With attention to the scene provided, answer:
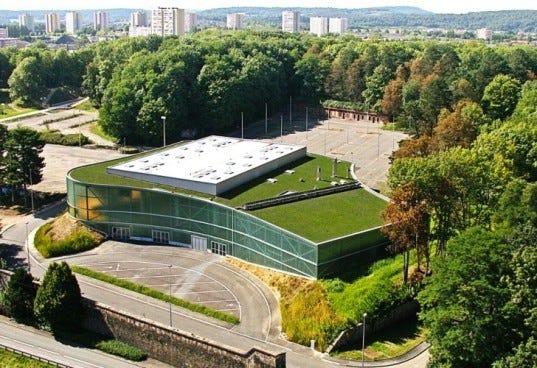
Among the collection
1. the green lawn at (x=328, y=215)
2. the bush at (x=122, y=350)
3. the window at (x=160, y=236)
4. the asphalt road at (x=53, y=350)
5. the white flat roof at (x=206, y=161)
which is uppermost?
the white flat roof at (x=206, y=161)

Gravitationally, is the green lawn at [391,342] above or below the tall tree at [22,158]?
below

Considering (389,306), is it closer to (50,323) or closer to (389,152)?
(50,323)

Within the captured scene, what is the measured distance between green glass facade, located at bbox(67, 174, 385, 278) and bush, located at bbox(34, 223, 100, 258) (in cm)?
149

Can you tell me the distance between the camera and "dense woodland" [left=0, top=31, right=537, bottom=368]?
31.6 metres

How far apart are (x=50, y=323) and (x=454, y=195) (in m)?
24.3

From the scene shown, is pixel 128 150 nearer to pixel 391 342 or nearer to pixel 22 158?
pixel 22 158

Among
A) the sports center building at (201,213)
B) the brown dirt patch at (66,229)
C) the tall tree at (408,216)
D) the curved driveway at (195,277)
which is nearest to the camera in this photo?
the tall tree at (408,216)

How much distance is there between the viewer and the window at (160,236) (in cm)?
5100

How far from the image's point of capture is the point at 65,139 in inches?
3280

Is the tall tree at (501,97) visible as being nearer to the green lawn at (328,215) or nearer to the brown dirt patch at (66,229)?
the green lawn at (328,215)

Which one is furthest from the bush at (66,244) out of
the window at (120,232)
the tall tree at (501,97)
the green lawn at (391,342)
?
the tall tree at (501,97)

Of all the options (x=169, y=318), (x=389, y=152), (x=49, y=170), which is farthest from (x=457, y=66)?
(x=169, y=318)

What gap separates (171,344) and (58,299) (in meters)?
7.10

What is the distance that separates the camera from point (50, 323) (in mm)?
39156
